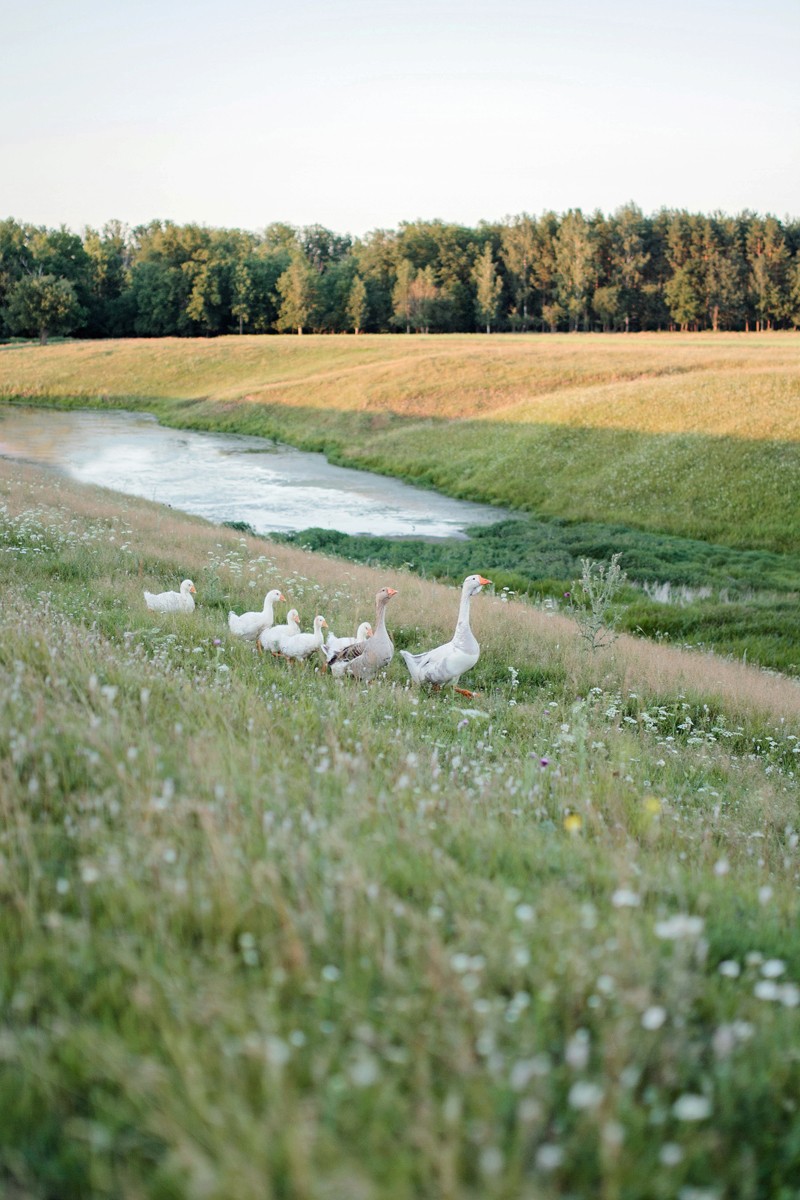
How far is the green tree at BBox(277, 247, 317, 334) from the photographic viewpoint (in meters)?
113

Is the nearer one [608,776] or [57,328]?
[608,776]

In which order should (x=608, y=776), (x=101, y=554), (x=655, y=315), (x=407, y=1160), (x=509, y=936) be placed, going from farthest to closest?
(x=655, y=315)
(x=101, y=554)
(x=608, y=776)
(x=509, y=936)
(x=407, y=1160)

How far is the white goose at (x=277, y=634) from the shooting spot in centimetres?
1049

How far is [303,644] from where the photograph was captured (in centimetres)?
1023

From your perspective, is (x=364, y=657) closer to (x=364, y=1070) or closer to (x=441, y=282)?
(x=364, y=1070)

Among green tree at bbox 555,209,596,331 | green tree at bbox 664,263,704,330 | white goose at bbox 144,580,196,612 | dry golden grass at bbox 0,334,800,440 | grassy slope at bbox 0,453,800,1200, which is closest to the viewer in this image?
grassy slope at bbox 0,453,800,1200

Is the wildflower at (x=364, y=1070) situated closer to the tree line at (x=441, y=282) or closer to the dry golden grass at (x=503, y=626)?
the dry golden grass at (x=503, y=626)

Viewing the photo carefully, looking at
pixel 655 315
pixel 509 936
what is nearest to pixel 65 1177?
pixel 509 936

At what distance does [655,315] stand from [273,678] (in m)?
130

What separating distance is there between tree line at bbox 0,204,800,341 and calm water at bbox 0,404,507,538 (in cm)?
6256

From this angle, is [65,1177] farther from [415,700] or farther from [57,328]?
[57,328]

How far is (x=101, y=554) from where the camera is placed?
51.6 feet

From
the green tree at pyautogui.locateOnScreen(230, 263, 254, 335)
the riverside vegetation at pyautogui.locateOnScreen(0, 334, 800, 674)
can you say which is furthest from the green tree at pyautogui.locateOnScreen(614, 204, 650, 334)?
the green tree at pyautogui.locateOnScreen(230, 263, 254, 335)

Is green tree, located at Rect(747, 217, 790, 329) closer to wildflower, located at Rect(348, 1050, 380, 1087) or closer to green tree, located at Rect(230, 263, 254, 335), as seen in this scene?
green tree, located at Rect(230, 263, 254, 335)
